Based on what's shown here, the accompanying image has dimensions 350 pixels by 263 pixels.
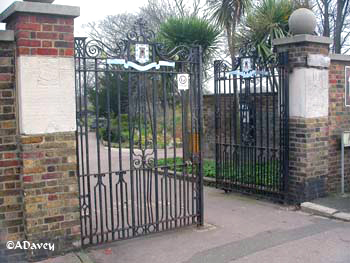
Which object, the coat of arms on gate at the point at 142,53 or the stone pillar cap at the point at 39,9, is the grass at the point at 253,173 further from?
the stone pillar cap at the point at 39,9

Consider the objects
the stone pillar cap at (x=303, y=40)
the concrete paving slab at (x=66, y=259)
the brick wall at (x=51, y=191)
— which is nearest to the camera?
the brick wall at (x=51, y=191)

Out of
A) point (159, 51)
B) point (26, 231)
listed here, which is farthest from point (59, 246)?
point (159, 51)

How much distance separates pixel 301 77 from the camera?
6828 mm

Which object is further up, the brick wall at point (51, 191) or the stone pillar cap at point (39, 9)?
the stone pillar cap at point (39, 9)

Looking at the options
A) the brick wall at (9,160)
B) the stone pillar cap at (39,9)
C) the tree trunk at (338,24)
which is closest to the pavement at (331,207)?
the brick wall at (9,160)

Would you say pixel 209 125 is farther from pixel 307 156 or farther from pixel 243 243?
pixel 243 243

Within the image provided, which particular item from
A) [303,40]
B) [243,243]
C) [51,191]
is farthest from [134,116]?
[303,40]

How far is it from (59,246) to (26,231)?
417 millimetres

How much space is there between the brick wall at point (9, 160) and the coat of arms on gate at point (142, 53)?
59.6 inches

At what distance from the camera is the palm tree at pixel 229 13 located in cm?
1150

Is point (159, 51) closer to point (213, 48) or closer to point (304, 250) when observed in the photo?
point (304, 250)

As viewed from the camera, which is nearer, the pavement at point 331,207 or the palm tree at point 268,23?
the pavement at point 331,207

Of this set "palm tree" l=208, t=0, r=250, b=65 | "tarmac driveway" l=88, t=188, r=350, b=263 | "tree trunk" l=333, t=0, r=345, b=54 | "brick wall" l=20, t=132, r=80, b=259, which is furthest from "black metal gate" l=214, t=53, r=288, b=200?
"tree trunk" l=333, t=0, r=345, b=54

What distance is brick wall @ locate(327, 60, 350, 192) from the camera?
7.48 meters
